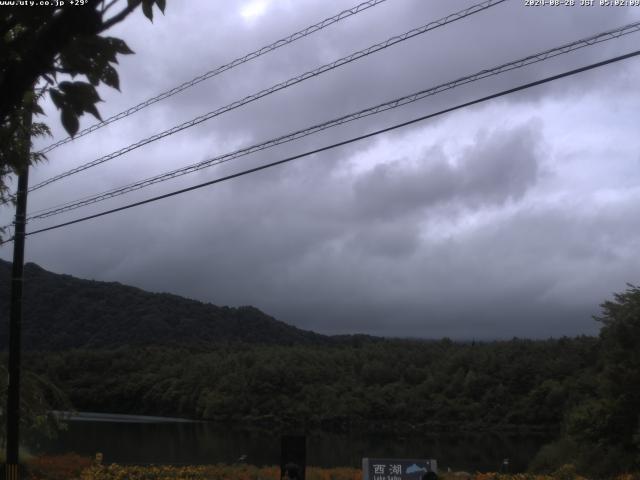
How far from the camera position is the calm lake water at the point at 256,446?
2914 cm

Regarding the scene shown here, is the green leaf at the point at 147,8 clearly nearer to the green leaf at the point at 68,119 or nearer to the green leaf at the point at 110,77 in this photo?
the green leaf at the point at 110,77

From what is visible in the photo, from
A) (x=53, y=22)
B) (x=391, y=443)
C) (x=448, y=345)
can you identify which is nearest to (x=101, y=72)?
(x=53, y=22)

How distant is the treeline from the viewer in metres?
45.4

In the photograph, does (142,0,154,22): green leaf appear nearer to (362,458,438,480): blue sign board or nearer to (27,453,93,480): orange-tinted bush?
(362,458,438,480): blue sign board

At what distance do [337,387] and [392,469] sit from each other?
118 feet

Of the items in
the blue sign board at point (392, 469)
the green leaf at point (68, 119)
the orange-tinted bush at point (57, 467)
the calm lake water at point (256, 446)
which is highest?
the green leaf at point (68, 119)

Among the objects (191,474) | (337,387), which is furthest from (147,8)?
(337,387)

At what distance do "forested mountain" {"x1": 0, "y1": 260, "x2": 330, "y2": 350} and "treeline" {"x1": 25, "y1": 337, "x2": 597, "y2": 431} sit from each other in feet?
27.9

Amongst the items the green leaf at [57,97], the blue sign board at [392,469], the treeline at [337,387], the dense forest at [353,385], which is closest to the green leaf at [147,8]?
the green leaf at [57,97]

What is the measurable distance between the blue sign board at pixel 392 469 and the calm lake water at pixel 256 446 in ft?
43.3

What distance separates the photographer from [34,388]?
59.8ft

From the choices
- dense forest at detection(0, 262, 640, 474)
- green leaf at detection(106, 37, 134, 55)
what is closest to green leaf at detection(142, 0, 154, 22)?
green leaf at detection(106, 37, 134, 55)

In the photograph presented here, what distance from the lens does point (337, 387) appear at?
4859cm

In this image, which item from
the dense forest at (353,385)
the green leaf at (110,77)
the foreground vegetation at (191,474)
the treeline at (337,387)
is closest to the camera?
the green leaf at (110,77)
